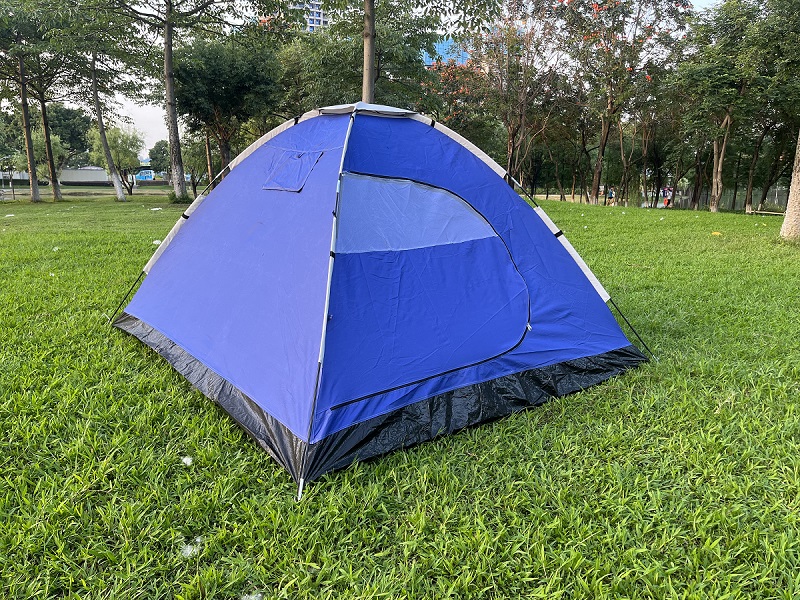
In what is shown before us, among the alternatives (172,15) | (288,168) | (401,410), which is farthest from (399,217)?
(172,15)

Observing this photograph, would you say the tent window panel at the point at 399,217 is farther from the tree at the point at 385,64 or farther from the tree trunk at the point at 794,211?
the tree at the point at 385,64

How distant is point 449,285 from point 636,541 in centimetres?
129

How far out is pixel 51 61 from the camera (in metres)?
14.5

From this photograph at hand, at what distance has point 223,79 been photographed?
14102 millimetres

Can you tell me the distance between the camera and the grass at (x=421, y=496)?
58.1 inches

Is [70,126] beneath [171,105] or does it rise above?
above

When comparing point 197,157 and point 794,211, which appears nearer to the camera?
point 794,211

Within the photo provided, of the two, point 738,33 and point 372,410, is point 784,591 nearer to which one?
point 372,410

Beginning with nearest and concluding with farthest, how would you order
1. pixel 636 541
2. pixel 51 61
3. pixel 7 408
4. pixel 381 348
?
pixel 636 541
pixel 381 348
pixel 7 408
pixel 51 61

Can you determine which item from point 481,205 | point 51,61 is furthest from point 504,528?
point 51,61

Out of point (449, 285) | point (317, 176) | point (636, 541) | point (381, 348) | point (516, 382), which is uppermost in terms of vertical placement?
point (317, 176)

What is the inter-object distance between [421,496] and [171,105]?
467 inches

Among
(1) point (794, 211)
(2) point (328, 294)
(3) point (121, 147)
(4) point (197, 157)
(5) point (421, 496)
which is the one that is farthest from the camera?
(4) point (197, 157)

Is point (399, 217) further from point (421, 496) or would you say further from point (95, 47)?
point (95, 47)
